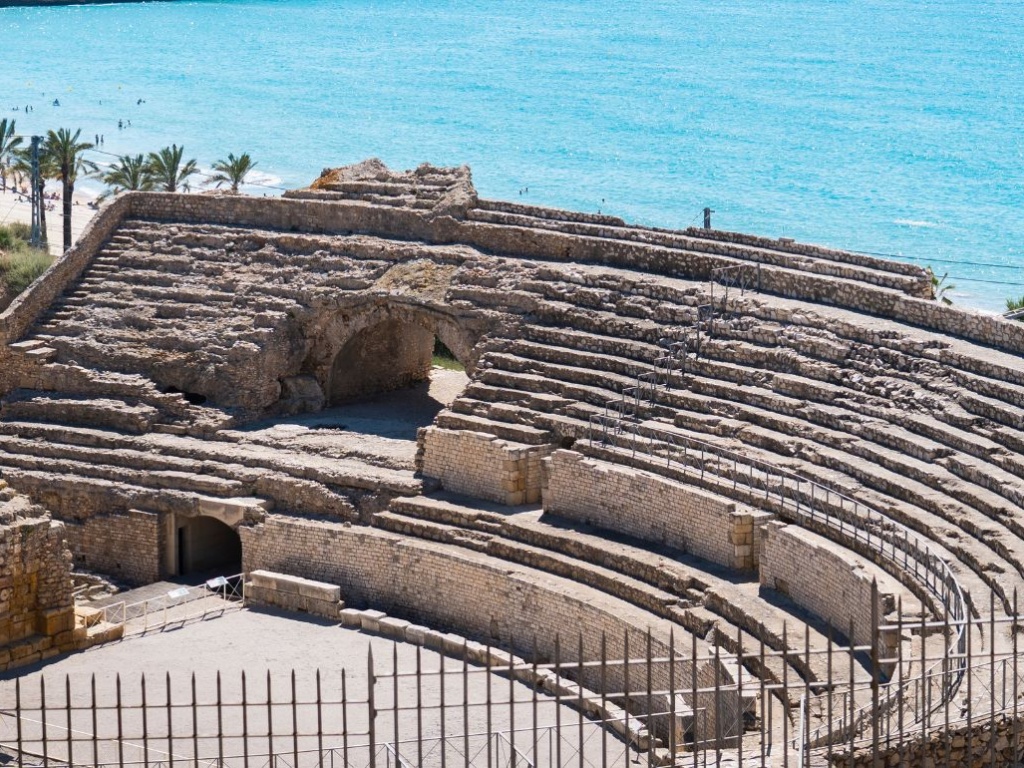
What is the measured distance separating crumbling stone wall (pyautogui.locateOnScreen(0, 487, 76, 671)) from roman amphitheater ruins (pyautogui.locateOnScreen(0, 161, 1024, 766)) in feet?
0.43

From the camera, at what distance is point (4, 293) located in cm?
4331

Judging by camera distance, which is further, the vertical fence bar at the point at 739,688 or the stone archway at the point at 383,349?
the stone archway at the point at 383,349

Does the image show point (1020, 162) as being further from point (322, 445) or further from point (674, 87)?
point (322, 445)

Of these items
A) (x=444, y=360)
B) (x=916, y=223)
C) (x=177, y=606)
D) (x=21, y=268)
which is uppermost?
(x=916, y=223)

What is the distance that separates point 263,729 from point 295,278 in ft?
39.8

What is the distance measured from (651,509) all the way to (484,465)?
3.39 meters

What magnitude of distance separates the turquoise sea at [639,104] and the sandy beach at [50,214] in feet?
43.3

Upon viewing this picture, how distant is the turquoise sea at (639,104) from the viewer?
7675cm

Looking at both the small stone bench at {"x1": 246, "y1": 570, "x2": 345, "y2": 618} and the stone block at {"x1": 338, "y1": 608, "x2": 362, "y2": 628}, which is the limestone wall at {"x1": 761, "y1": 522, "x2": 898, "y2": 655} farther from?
the small stone bench at {"x1": 246, "y1": 570, "x2": 345, "y2": 618}

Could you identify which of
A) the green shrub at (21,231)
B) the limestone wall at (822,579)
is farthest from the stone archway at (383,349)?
the green shrub at (21,231)

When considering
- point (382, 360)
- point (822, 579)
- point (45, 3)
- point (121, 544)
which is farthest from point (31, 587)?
point (45, 3)

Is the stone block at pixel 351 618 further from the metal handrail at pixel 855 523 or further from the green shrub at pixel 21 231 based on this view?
the green shrub at pixel 21 231

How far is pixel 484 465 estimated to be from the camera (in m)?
30.3

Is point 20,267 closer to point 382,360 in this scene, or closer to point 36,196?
point 36,196
